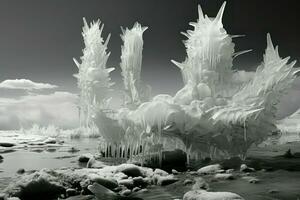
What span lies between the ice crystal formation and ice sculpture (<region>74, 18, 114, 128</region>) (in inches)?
47.7

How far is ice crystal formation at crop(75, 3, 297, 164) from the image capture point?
6.87 metres

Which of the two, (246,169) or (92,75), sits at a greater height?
(92,75)

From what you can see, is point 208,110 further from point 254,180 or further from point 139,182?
point 139,182

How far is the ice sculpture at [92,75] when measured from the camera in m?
9.46

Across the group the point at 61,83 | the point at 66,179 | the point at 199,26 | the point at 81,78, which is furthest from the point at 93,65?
the point at 66,179

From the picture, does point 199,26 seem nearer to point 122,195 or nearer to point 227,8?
point 227,8

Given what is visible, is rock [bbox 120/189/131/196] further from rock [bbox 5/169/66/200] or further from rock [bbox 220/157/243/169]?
rock [bbox 220/157/243/169]

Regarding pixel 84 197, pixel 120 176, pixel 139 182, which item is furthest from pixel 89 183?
pixel 139 182

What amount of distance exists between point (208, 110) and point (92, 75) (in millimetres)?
3482

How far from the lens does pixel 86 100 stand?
31.3 feet

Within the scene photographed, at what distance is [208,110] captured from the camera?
6.90m

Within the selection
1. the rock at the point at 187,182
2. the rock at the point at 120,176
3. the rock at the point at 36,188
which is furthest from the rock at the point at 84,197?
the rock at the point at 187,182

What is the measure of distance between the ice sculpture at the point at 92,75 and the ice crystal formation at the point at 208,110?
121 centimetres

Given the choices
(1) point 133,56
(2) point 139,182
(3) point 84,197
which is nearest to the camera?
(3) point 84,197
